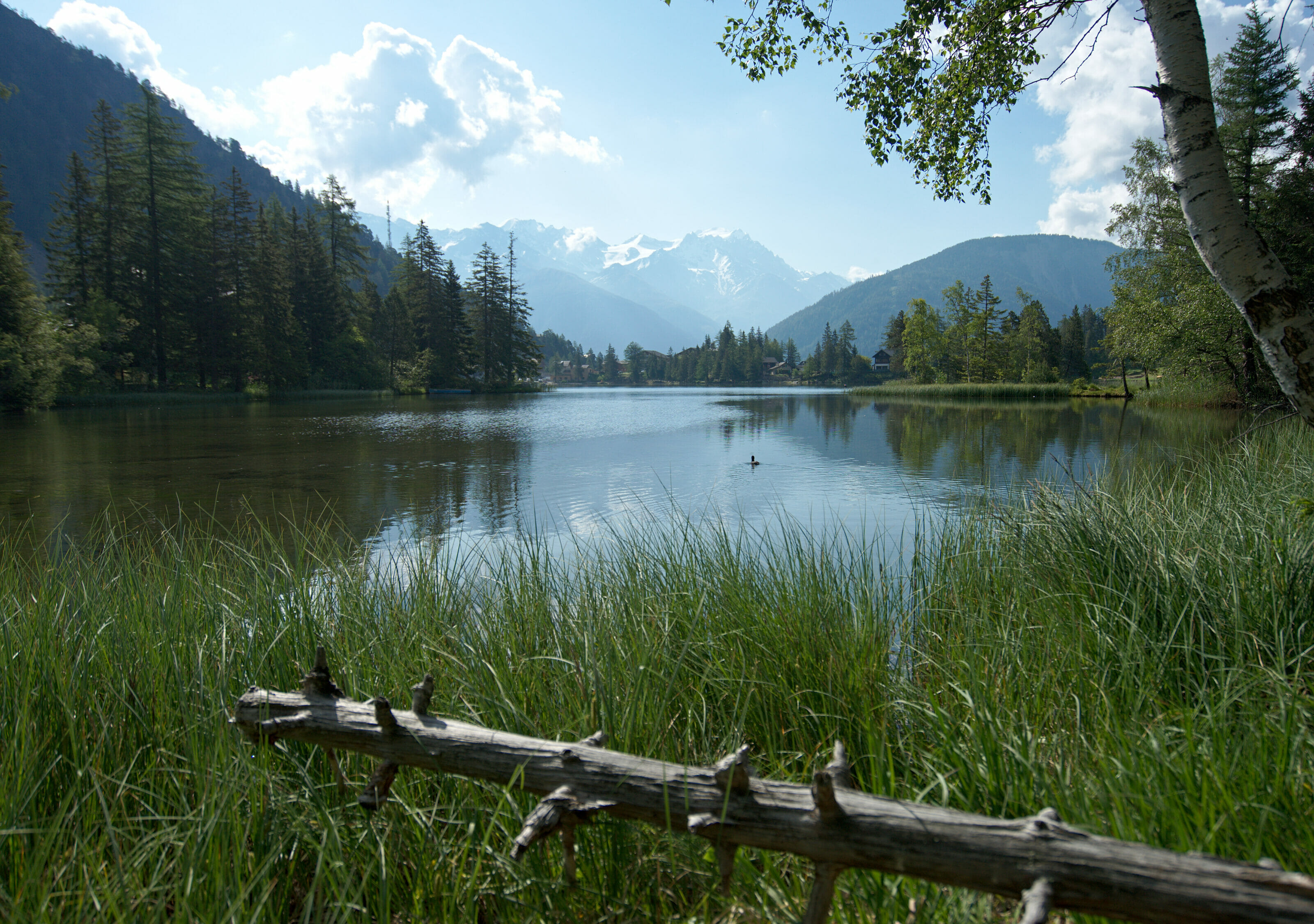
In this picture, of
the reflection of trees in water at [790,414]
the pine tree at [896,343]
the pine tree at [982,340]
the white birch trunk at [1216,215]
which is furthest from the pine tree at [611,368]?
the white birch trunk at [1216,215]

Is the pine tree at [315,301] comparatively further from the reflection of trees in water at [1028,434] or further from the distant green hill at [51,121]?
the distant green hill at [51,121]

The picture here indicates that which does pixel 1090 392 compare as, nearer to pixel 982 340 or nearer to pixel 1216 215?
pixel 982 340

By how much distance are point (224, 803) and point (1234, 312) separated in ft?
96.5

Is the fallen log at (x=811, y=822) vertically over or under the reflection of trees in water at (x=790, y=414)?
under

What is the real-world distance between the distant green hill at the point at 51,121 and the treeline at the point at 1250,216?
116783 mm

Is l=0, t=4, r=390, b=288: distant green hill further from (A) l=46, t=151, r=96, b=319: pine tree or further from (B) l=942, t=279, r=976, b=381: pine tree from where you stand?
(B) l=942, t=279, r=976, b=381: pine tree

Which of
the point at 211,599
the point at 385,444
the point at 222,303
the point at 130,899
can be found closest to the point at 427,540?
the point at 211,599

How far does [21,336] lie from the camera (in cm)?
2375

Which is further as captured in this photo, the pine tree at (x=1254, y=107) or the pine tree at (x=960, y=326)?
the pine tree at (x=960, y=326)

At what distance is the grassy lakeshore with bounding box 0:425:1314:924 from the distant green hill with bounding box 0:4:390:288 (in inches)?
4940

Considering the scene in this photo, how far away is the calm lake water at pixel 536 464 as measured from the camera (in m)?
8.90

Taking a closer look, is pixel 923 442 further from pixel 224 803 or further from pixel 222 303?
pixel 222 303

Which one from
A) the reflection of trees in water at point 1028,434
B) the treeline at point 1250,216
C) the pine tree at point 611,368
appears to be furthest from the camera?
the pine tree at point 611,368

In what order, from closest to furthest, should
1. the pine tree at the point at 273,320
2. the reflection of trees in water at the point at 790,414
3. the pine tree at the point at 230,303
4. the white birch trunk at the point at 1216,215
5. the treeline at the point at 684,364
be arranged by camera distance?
1. the white birch trunk at the point at 1216,215
2. the reflection of trees in water at the point at 790,414
3. the pine tree at the point at 230,303
4. the pine tree at the point at 273,320
5. the treeline at the point at 684,364
